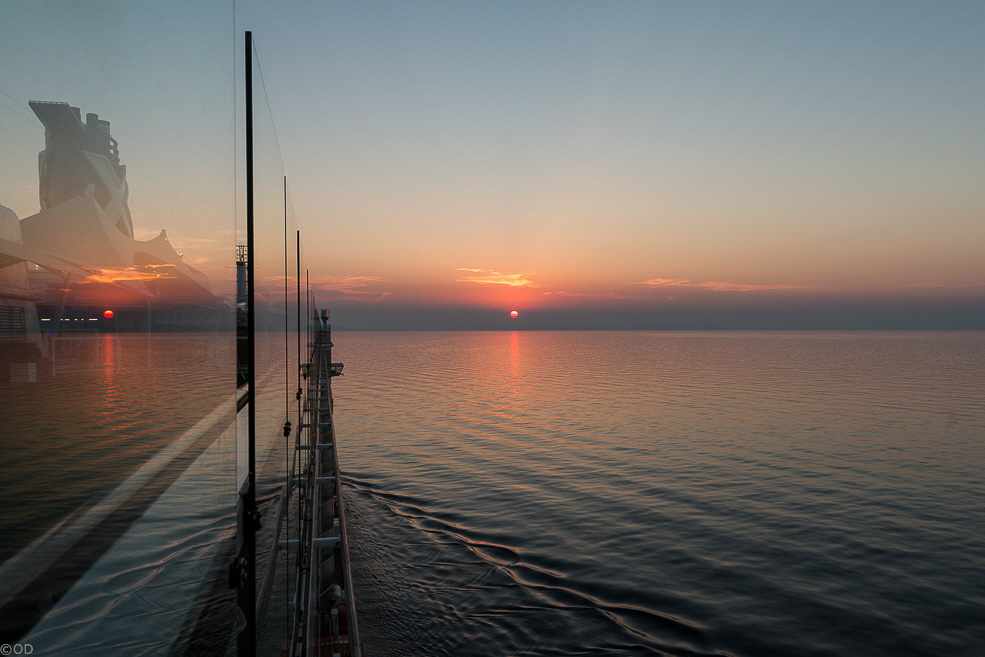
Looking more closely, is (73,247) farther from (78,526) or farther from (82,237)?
(78,526)

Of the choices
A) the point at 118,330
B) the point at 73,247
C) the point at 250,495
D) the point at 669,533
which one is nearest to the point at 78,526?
the point at 250,495

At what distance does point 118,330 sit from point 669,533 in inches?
656

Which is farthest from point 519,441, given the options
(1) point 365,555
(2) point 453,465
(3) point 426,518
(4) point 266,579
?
(4) point 266,579

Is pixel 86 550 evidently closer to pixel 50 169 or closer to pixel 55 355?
pixel 55 355

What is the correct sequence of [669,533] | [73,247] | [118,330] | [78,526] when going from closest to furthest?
[73,247] → [118,330] → [78,526] → [669,533]

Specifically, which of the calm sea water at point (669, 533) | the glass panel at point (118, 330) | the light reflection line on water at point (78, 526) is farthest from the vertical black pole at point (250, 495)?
the calm sea water at point (669, 533)

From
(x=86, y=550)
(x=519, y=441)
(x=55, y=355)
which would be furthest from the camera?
(x=519, y=441)

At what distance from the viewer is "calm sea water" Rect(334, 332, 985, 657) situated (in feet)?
36.2

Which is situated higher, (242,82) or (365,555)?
(242,82)

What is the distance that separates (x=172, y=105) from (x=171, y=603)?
4.64 ft

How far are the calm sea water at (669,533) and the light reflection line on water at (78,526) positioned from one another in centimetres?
961

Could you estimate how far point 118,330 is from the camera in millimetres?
1272

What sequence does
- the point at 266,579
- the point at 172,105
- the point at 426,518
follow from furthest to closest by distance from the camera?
1. the point at 426,518
2. the point at 266,579
3. the point at 172,105

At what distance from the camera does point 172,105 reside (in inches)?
59.2
